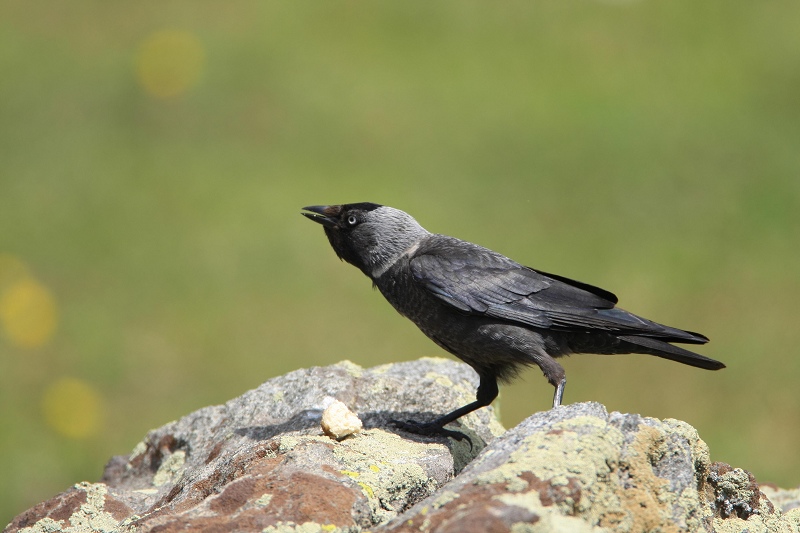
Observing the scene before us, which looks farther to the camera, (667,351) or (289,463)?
(667,351)

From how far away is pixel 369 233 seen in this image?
5809 mm

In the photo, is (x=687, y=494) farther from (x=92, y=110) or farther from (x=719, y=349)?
(x=92, y=110)

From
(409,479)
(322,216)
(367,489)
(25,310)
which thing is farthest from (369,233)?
(25,310)

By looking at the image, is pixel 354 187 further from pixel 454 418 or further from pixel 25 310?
pixel 454 418

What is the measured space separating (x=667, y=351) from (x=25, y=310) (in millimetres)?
7589

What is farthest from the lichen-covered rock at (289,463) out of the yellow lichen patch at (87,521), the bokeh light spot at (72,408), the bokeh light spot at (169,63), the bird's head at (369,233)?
the bokeh light spot at (169,63)

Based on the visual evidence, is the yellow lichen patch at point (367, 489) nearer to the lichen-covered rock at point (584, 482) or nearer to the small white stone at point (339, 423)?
the lichen-covered rock at point (584, 482)

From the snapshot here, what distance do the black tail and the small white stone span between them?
1.64 m

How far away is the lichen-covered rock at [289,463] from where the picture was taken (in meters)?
3.63

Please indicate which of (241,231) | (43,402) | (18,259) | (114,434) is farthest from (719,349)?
(18,259)

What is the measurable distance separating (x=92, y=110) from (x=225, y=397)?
4803 mm

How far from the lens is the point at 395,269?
18.3ft

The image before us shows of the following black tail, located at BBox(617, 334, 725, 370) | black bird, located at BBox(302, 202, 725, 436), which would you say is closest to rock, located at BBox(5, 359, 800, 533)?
black bird, located at BBox(302, 202, 725, 436)

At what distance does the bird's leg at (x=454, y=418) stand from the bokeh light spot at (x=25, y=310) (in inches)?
246
